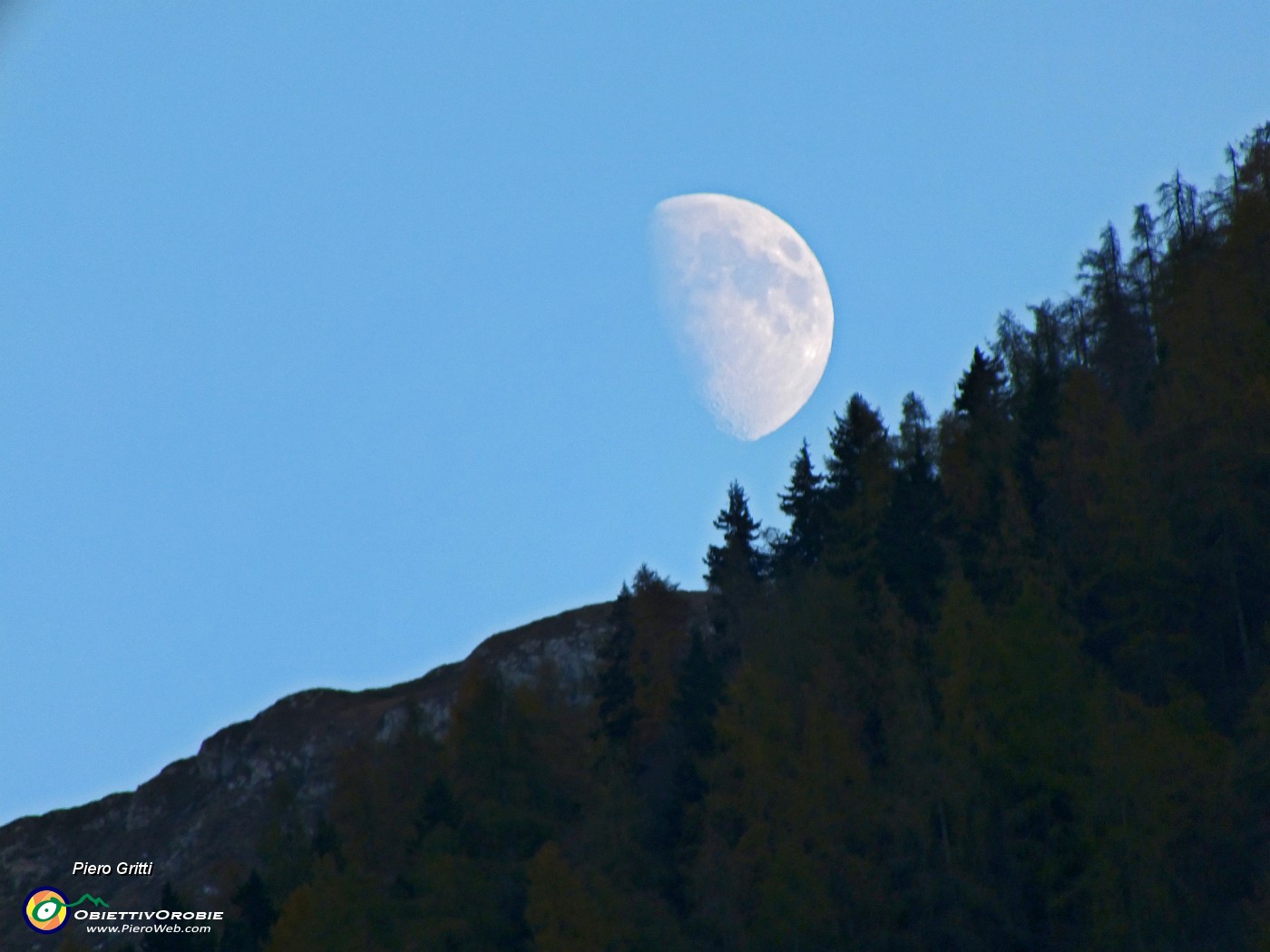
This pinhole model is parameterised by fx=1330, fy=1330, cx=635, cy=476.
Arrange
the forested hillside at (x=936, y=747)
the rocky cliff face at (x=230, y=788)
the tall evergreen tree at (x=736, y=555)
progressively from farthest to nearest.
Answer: the rocky cliff face at (x=230, y=788) → the tall evergreen tree at (x=736, y=555) → the forested hillside at (x=936, y=747)

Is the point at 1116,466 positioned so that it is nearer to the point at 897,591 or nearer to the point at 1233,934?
the point at 897,591

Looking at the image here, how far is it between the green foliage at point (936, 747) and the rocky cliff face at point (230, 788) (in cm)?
5286

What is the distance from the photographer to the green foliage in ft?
133

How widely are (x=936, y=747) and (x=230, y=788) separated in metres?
101

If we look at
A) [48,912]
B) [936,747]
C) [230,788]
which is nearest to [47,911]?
[48,912]

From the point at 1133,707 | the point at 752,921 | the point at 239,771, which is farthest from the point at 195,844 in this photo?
the point at 1133,707

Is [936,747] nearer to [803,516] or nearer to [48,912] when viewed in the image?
[803,516]

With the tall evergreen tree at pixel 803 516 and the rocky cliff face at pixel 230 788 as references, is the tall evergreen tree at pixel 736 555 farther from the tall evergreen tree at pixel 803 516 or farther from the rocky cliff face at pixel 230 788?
the rocky cliff face at pixel 230 788

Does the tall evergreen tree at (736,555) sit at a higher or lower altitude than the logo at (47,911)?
higher

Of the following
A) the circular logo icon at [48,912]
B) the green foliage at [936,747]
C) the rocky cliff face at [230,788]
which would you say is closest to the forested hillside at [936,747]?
the green foliage at [936,747]

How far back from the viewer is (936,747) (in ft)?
147

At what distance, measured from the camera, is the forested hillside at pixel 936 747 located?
133 ft

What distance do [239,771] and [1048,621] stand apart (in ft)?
337

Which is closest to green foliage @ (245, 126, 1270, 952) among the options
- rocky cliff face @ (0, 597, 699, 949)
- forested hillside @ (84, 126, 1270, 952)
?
forested hillside @ (84, 126, 1270, 952)
